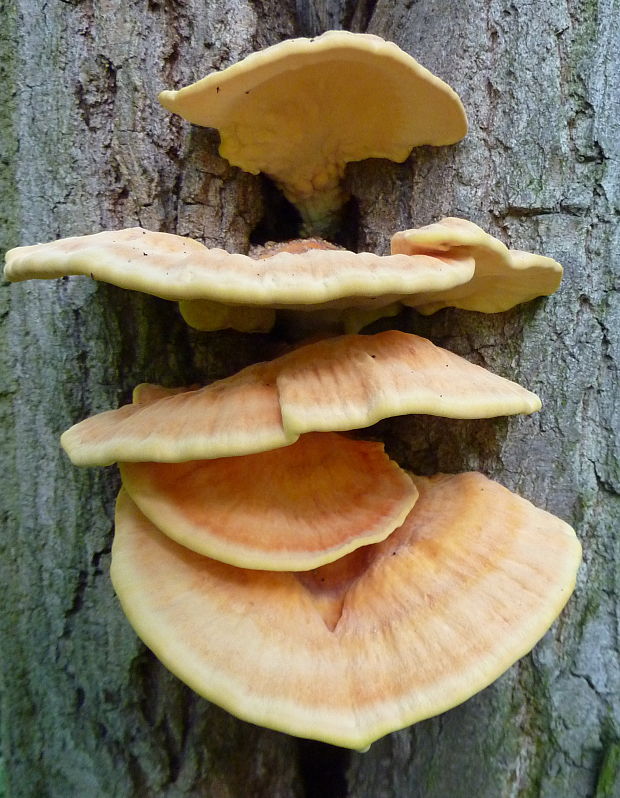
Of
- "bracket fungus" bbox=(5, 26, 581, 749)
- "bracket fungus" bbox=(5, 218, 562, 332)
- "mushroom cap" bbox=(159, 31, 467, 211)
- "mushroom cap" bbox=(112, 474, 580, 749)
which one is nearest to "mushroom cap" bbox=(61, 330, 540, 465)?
"bracket fungus" bbox=(5, 26, 581, 749)

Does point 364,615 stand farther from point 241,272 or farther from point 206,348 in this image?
point 206,348

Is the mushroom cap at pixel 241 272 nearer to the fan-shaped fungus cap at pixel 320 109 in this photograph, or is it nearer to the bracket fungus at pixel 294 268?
the bracket fungus at pixel 294 268

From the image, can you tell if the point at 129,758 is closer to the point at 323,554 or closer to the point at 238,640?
the point at 238,640

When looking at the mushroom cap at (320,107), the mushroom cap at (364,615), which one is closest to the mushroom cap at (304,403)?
the mushroom cap at (364,615)

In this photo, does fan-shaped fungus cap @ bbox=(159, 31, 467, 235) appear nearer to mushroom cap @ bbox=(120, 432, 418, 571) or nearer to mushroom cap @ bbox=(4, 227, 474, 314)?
mushroom cap @ bbox=(4, 227, 474, 314)

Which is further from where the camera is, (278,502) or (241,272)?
(278,502)

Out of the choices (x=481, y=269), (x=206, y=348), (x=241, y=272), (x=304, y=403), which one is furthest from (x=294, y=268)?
(x=206, y=348)
